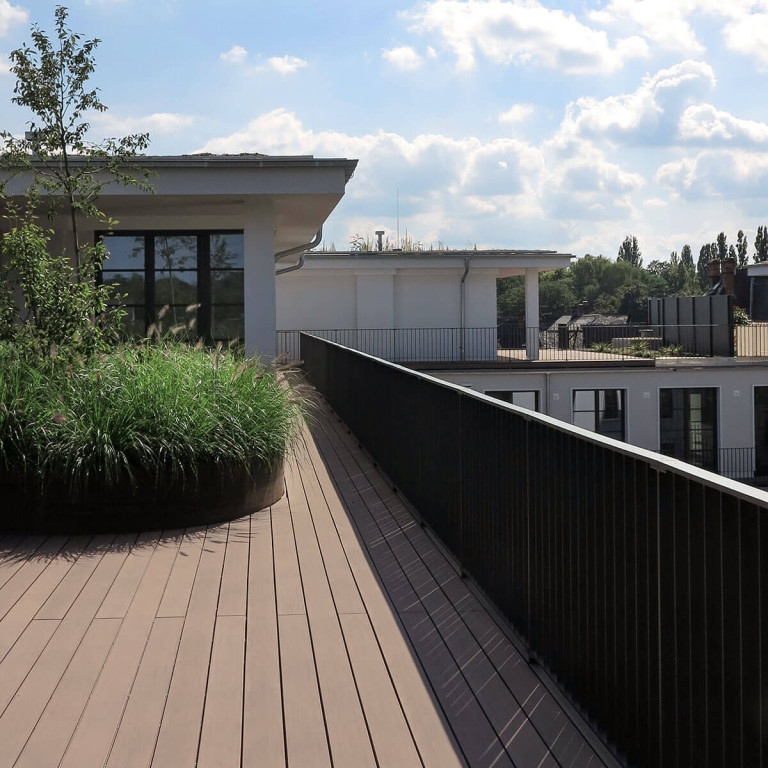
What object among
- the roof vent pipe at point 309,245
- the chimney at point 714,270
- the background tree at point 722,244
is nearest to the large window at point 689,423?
the roof vent pipe at point 309,245

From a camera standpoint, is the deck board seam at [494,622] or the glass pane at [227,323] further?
the glass pane at [227,323]

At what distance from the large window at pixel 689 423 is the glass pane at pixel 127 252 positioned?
18.2 metres

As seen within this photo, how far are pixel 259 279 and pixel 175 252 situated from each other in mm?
1536

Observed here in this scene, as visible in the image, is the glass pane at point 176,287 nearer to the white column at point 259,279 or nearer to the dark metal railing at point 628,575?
the white column at point 259,279

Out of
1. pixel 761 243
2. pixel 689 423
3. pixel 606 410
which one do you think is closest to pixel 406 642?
pixel 606 410

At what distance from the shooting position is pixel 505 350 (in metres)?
34.5

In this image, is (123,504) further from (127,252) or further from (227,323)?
(127,252)

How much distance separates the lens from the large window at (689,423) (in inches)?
1119

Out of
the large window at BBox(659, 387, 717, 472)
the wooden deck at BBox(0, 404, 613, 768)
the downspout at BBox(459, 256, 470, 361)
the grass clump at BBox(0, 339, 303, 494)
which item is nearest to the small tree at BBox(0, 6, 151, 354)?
the grass clump at BBox(0, 339, 303, 494)

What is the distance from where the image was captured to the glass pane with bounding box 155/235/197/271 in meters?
14.7

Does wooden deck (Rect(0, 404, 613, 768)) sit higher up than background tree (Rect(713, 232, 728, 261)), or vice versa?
background tree (Rect(713, 232, 728, 261))

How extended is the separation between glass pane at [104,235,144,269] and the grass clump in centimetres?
723

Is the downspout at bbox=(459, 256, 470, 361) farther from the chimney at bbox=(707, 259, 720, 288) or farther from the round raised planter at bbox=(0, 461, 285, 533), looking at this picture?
the round raised planter at bbox=(0, 461, 285, 533)

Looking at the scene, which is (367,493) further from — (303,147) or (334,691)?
(303,147)
